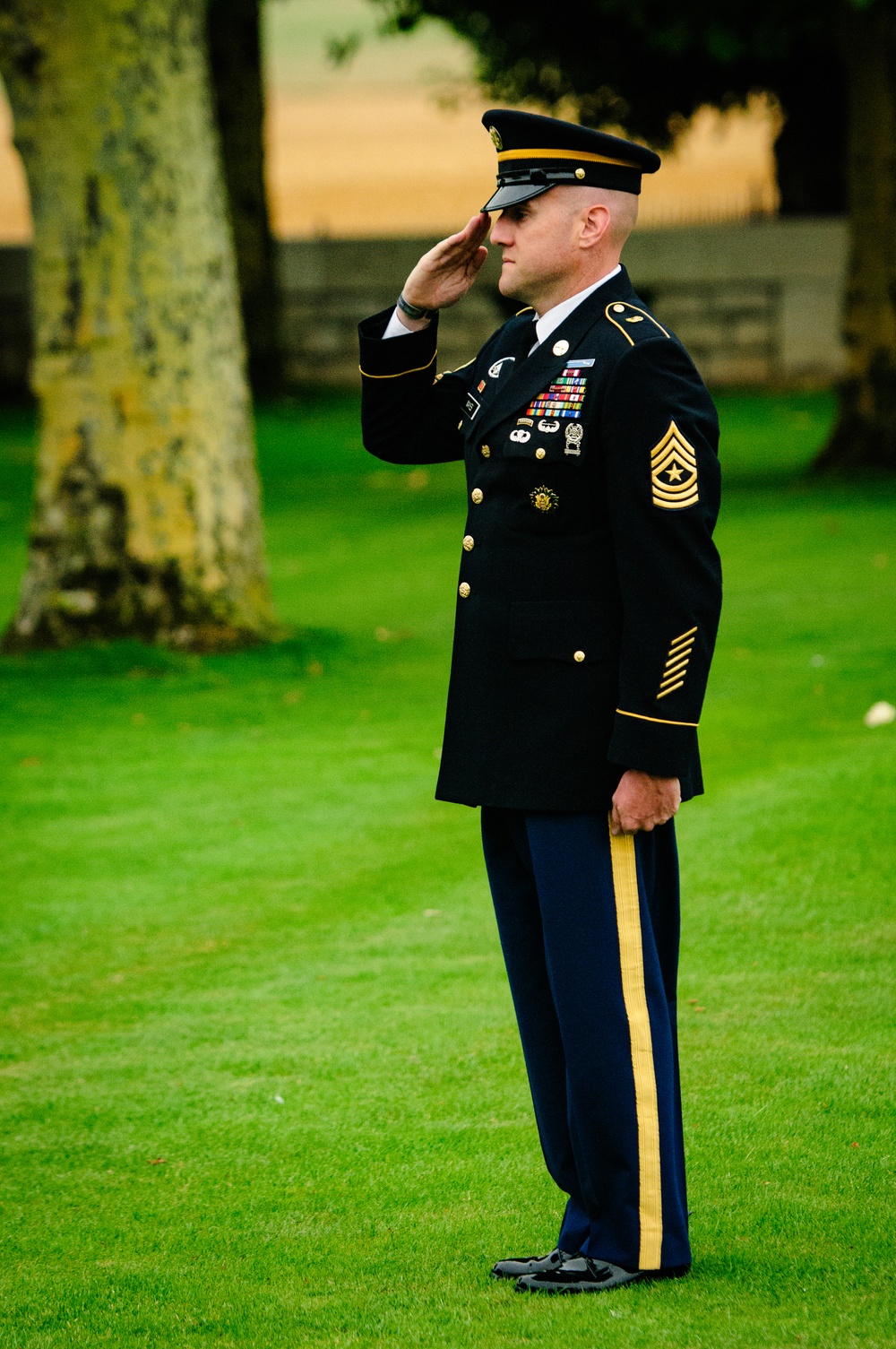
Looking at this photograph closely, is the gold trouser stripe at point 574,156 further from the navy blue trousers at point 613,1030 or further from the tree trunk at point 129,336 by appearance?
the tree trunk at point 129,336

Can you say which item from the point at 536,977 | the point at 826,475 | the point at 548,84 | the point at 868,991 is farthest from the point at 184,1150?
the point at 548,84

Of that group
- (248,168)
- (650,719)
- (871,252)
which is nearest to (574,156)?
(650,719)

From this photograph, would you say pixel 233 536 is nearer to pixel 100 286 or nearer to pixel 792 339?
pixel 100 286

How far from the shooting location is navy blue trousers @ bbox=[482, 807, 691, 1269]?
294cm

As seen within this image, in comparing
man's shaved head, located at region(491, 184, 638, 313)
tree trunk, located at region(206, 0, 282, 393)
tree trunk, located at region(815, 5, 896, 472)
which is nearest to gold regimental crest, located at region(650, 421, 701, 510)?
man's shaved head, located at region(491, 184, 638, 313)

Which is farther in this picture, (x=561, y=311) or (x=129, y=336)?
(x=129, y=336)

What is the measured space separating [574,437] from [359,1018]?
88.1 inches

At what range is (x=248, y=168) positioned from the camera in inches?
992

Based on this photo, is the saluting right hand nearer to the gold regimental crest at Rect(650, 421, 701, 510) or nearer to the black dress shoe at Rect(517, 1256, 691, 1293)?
the gold regimental crest at Rect(650, 421, 701, 510)

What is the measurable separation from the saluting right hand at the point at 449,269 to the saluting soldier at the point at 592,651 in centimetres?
18

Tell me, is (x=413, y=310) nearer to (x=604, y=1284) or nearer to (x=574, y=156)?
(x=574, y=156)

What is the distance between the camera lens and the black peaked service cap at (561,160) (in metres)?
2.92

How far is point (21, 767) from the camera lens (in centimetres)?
752

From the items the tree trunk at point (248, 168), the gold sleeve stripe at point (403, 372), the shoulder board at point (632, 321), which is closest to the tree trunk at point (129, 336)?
the gold sleeve stripe at point (403, 372)
